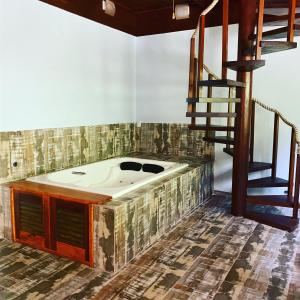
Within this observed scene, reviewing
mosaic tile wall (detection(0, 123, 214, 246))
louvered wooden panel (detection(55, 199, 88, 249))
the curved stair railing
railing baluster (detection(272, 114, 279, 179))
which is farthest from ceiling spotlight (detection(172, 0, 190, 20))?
louvered wooden panel (detection(55, 199, 88, 249))

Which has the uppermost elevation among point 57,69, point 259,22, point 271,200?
point 259,22

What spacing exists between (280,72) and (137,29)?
2126 mm

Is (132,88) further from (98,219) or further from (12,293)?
(12,293)

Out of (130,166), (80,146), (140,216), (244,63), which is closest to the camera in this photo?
(140,216)

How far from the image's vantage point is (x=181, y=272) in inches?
87.9

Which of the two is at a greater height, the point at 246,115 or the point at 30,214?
the point at 246,115

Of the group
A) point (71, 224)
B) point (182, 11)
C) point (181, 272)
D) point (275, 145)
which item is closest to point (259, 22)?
point (182, 11)

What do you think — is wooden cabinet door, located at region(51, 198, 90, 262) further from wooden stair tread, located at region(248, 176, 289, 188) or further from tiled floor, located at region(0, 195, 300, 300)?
wooden stair tread, located at region(248, 176, 289, 188)

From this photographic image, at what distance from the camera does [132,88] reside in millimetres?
4637

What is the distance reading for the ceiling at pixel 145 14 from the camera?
3.63 meters

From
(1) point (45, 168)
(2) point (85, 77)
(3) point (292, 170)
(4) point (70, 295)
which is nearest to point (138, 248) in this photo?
(4) point (70, 295)

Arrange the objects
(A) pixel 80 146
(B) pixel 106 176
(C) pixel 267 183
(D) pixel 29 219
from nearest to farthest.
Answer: (D) pixel 29 219 < (C) pixel 267 183 < (A) pixel 80 146 < (B) pixel 106 176

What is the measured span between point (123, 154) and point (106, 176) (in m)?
0.75

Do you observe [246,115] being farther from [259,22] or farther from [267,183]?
[259,22]
